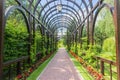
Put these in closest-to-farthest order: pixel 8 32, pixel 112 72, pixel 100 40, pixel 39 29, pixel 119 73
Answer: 1. pixel 119 73
2. pixel 112 72
3. pixel 8 32
4. pixel 39 29
5. pixel 100 40

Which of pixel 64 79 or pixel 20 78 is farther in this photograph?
pixel 64 79

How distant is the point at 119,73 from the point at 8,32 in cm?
407

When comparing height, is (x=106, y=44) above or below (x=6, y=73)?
above

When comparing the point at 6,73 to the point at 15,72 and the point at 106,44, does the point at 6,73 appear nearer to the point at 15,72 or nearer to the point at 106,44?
the point at 15,72

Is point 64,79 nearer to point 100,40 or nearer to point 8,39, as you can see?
point 8,39

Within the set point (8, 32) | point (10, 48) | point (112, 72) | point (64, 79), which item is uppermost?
point (8, 32)

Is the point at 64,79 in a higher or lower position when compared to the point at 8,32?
lower

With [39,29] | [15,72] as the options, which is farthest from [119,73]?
[39,29]

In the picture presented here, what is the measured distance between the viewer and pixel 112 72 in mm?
6754

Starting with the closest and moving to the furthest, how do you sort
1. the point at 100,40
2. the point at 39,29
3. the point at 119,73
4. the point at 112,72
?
the point at 119,73, the point at 112,72, the point at 39,29, the point at 100,40

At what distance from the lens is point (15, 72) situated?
8.40 meters

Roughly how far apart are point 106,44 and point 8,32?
8568 millimetres

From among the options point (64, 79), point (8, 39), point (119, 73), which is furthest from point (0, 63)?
point (64, 79)

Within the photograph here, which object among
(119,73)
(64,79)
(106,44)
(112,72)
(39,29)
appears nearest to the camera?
(119,73)
